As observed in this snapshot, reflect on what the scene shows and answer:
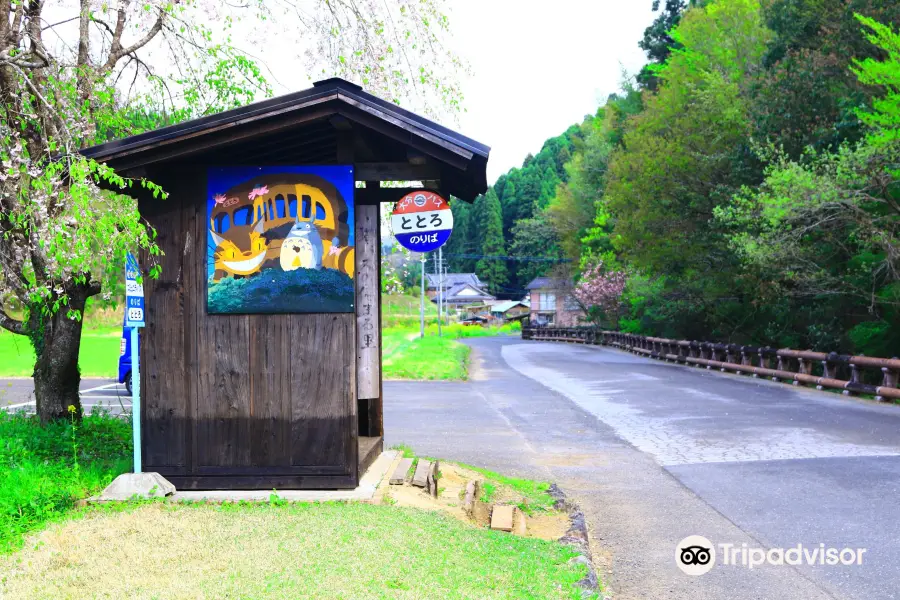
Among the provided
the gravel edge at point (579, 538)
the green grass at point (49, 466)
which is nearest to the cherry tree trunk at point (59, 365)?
the green grass at point (49, 466)

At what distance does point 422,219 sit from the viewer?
8.35 m

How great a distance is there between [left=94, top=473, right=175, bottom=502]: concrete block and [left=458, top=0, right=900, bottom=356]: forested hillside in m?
16.1

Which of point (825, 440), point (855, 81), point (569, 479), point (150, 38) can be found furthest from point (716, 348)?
point (150, 38)

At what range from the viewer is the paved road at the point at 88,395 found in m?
16.2

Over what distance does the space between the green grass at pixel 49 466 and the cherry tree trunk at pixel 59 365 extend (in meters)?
0.27

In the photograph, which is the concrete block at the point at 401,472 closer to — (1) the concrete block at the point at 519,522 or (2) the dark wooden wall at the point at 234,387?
(2) the dark wooden wall at the point at 234,387

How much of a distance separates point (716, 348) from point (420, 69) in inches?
882

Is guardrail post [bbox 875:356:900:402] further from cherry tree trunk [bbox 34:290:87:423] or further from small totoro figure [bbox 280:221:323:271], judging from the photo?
cherry tree trunk [bbox 34:290:87:423]

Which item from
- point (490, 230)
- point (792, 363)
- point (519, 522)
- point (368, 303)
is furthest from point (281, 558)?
point (490, 230)

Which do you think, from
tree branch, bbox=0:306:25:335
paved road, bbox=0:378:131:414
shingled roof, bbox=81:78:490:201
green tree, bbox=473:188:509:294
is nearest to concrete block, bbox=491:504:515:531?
shingled roof, bbox=81:78:490:201

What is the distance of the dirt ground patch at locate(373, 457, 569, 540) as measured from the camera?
710cm

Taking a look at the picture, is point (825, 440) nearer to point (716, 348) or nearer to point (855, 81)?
point (855, 81)

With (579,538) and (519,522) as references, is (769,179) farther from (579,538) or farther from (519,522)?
(579,538)

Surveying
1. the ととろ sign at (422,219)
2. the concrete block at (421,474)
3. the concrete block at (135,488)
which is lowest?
the concrete block at (421,474)
